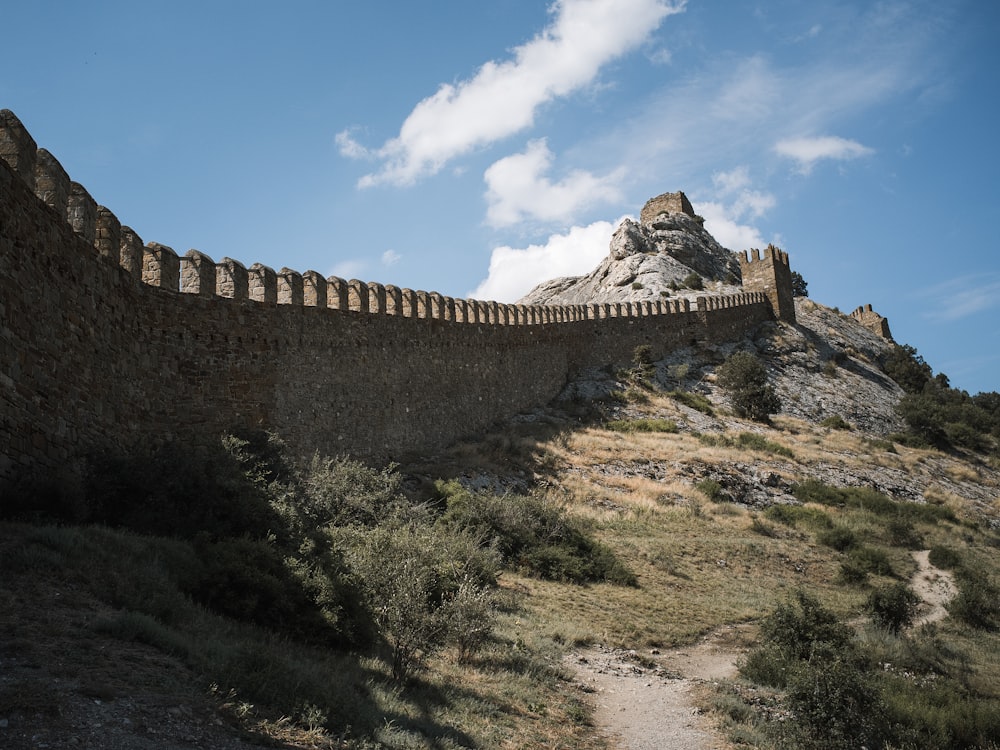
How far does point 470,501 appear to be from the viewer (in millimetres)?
18938

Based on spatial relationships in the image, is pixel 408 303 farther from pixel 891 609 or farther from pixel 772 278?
pixel 772 278

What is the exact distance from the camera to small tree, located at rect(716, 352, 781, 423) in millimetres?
34312

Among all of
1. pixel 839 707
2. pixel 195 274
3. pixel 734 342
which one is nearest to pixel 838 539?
pixel 839 707

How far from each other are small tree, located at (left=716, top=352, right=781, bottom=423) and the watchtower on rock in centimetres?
1969

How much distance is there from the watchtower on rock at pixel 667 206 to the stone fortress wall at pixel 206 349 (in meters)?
24.7

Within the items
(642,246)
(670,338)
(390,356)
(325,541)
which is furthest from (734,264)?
(325,541)

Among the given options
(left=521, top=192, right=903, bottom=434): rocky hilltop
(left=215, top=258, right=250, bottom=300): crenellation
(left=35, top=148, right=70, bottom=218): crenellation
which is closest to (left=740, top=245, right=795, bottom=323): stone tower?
(left=521, top=192, right=903, bottom=434): rocky hilltop

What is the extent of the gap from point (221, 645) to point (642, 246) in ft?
146

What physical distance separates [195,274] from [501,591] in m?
8.64

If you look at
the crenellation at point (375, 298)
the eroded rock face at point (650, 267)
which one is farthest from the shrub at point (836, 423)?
the crenellation at point (375, 298)

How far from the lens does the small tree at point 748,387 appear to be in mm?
34312

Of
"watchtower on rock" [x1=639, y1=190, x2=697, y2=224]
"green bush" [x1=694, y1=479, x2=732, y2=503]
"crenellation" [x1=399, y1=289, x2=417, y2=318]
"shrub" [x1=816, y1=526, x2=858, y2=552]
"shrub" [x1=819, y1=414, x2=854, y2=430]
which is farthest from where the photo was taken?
"watchtower on rock" [x1=639, y1=190, x2=697, y2=224]

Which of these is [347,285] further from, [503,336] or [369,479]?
[503,336]

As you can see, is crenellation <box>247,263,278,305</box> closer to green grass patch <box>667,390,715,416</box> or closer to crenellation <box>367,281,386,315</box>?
crenellation <box>367,281,386,315</box>
